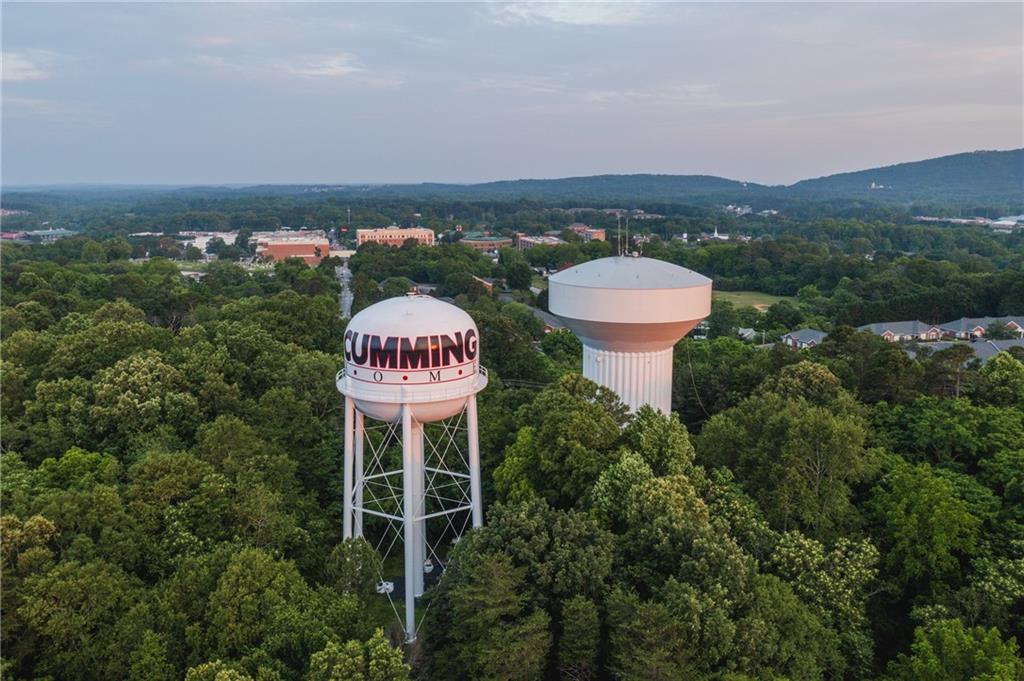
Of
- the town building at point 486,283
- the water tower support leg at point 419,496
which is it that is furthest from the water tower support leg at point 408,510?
the town building at point 486,283

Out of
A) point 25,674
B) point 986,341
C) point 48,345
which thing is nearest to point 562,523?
point 25,674

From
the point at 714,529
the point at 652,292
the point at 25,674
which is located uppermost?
the point at 652,292

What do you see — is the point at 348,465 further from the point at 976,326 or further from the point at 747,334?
the point at 976,326

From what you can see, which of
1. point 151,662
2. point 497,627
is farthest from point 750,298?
point 151,662

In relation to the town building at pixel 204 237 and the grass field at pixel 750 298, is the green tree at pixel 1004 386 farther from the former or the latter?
the town building at pixel 204 237

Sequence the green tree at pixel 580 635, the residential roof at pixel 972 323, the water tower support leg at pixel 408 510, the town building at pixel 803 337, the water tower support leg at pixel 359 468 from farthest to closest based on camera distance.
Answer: the residential roof at pixel 972 323 < the town building at pixel 803 337 < the water tower support leg at pixel 359 468 < the water tower support leg at pixel 408 510 < the green tree at pixel 580 635

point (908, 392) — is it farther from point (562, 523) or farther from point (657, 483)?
point (562, 523)

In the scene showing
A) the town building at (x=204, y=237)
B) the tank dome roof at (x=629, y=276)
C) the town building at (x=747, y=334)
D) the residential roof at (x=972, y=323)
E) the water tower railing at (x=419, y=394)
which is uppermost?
the town building at (x=204, y=237)
